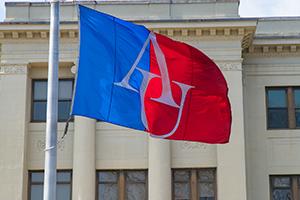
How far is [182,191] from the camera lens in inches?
987

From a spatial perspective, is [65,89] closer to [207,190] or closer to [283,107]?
[207,190]

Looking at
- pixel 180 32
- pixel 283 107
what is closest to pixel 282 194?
pixel 283 107

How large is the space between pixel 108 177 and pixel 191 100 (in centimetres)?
1216

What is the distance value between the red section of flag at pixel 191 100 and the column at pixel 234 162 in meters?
10.7

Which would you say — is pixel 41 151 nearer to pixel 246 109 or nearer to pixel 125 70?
pixel 246 109

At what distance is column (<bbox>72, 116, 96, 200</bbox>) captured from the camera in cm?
2450

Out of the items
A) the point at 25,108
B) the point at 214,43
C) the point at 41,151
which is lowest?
the point at 41,151

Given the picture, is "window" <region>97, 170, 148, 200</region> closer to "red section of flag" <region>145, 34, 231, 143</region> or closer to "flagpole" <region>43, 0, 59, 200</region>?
"red section of flag" <region>145, 34, 231, 143</region>

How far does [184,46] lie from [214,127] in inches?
68.1

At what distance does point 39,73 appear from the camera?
86.2 ft

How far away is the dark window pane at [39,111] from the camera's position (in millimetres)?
26062

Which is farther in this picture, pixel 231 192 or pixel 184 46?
pixel 231 192

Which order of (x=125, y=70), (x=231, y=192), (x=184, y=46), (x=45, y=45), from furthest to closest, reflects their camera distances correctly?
(x=45, y=45) → (x=231, y=192) → (x=184, y=46) → (x=125, y=70)

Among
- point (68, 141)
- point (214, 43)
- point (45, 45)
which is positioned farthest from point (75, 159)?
point (214, 43)
